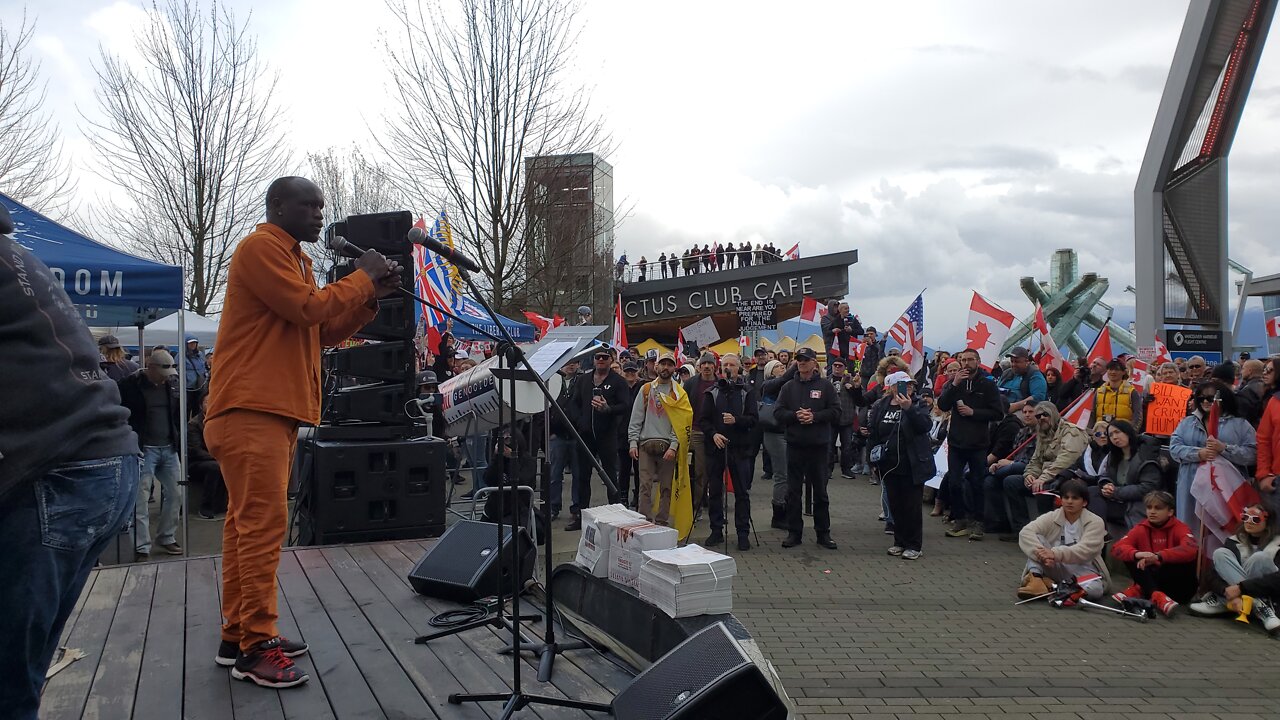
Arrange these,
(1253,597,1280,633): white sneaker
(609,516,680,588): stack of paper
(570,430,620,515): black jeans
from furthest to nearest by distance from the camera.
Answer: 1. (570,430,620,515): black jeans
2. (1253,597,1280,633): white sneaker
3. (609,516,680,588): stack of paper

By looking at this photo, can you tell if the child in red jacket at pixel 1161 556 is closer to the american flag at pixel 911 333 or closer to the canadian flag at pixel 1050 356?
the canadian flag at pixel 1050 356

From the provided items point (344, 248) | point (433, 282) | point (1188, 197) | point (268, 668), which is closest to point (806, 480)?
point (268, 668)

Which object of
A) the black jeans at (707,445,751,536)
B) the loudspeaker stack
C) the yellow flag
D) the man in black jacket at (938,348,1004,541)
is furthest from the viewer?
the man in black jacket at (938,348,1004,541)

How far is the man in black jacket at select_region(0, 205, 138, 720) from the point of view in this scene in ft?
6.99

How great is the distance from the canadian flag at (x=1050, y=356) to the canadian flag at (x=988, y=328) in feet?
1.94

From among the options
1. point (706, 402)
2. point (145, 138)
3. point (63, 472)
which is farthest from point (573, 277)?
point (63, 472)

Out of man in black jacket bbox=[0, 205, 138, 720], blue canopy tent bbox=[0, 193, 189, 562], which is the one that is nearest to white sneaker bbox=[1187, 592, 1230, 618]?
man in black jacket bbox=[0, 205, 138, 720]

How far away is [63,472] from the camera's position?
223 cm

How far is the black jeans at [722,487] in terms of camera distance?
952 centimetres

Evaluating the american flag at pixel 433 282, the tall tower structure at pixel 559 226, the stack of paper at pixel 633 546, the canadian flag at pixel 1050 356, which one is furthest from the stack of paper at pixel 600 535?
the tall tower structure at pixel 559 226

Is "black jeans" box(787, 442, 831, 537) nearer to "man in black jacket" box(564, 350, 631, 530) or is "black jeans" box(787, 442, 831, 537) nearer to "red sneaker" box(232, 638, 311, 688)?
"man in black jacket" box(564, 350, 631, 530)

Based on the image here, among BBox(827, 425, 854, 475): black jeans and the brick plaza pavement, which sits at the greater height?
BBox(827, 425, 854, 475): black jeans

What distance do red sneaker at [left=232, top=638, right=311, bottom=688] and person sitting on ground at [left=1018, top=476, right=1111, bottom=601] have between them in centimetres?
618

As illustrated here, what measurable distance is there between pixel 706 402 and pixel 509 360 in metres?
6.29
